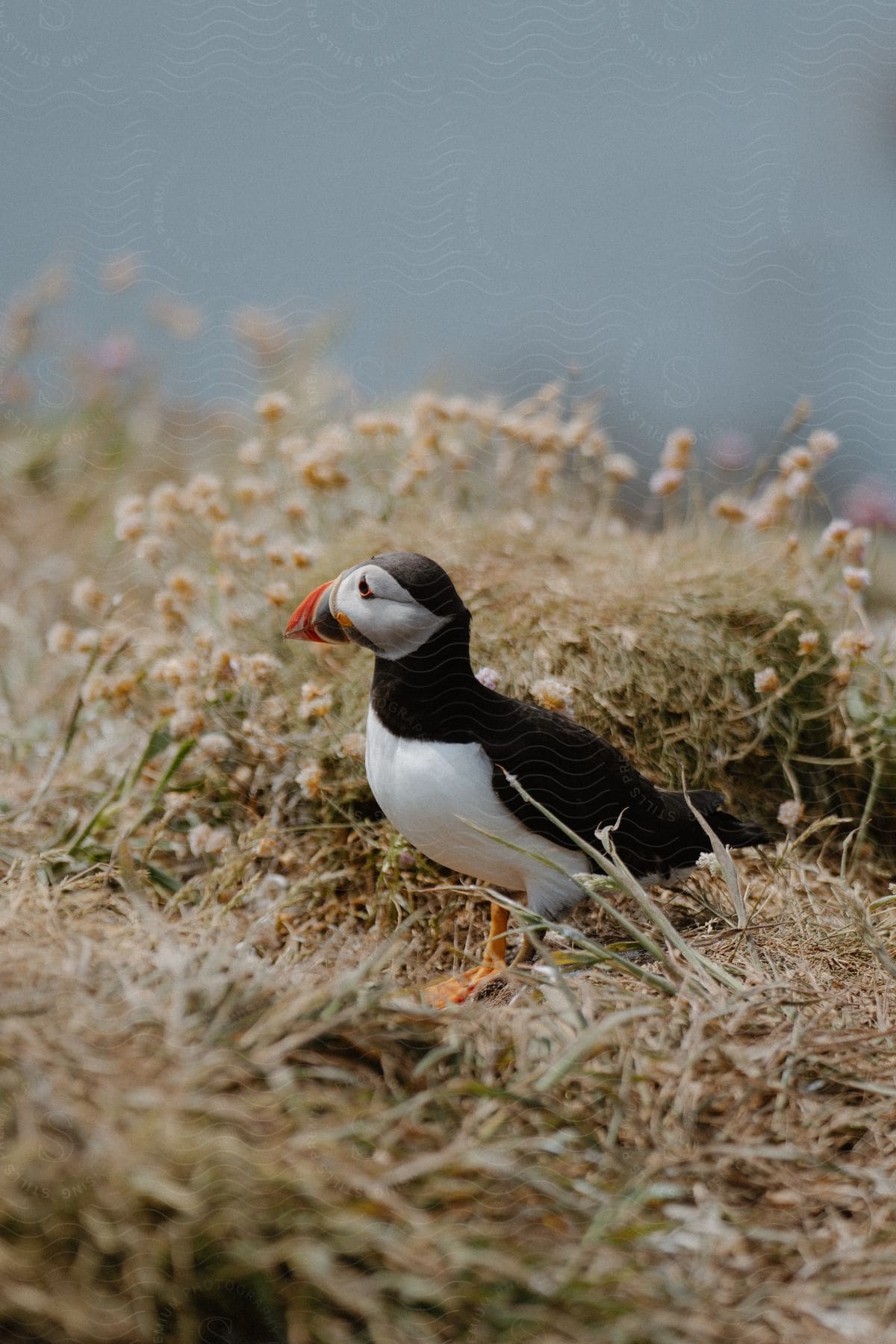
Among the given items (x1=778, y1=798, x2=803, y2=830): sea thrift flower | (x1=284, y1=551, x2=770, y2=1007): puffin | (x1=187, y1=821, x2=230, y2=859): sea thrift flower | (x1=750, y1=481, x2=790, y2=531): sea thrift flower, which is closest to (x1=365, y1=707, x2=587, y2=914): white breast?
(x1=284, y1=551, x2=770, y2=1007): puffin

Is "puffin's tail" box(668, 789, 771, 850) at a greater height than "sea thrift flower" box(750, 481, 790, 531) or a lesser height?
lesser

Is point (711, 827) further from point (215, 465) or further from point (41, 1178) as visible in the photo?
point (215, 465)

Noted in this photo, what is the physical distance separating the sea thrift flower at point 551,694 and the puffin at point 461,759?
27 cm

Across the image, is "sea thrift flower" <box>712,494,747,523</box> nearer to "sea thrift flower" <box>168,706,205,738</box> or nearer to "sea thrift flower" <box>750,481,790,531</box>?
"sea thrift flower" <box>750,481,790,531</box>

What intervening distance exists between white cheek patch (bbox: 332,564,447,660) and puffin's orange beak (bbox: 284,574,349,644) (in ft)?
0.11

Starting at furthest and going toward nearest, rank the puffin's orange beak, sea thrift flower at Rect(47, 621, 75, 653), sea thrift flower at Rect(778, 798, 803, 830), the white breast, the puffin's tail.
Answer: sea thrift flower at Rect(47, 621, 75, 653) → sea thrift flower at Rect(778, 798, 803, 830) → the puffin's tail → the puffin's orange beak → the white breast

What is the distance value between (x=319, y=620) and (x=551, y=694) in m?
0.64

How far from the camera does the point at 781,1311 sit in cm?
163

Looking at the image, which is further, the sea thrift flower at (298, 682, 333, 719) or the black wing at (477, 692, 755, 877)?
the sea thrift flower at (298, 682, 333, 719)

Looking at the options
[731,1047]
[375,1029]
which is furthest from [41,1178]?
[731,1047]

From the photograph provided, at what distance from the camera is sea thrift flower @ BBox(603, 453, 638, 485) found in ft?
13.5

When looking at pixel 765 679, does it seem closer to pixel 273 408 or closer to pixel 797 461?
pixel 797 461

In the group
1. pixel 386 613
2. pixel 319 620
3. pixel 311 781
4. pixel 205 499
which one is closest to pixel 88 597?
pixel 205 499

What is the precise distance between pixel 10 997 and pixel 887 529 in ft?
16.4
